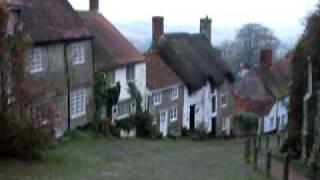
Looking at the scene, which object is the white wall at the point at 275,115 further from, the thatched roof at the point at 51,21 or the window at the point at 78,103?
the thatched roof at the point at 51,21

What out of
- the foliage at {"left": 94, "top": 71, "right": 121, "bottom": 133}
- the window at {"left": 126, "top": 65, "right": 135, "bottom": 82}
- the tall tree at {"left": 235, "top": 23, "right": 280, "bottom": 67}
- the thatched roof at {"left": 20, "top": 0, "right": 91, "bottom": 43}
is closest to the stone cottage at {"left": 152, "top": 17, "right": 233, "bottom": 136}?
the window at {"left": 126, "top": 65, "right": 135, "bottom": 82}

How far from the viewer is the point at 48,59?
36.3 m

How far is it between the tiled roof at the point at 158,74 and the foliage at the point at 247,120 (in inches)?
501

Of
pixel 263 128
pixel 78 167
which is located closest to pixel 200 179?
pixel 78 167

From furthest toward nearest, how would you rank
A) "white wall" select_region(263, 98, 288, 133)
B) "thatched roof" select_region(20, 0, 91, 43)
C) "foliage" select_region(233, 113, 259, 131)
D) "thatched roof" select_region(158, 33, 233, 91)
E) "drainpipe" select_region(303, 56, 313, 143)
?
"white wall" select_region(263, 98, 288, 133), "foliage" select_region(233, 113, 259, 131), "thatched roof" select_region(158, 33, 233, 91), "thatched roof" select_region(20, 0, 91, 43), "drainpipe" select_region(303, 56, 313, 143)

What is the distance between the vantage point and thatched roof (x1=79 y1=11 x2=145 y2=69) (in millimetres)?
44594

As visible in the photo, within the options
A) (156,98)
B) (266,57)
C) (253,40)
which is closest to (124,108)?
(156,98)

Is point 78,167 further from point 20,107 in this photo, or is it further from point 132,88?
point 132,88

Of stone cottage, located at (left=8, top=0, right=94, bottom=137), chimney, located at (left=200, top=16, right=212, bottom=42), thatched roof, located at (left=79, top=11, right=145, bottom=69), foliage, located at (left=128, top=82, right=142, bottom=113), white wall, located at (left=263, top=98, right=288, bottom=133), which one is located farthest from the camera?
white wall, located at (left=263, top=98, right=288, bottom=133)

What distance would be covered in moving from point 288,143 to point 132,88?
626 inches

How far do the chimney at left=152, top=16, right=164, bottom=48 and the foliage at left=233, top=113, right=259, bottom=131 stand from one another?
1369 centimetres

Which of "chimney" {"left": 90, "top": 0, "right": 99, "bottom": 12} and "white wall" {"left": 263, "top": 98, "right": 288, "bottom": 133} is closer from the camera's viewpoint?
"chimney" {"left": 90, "top": 0, "right": 99, "bottom": 12}

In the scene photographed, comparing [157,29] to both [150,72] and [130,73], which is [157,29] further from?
[130,73]

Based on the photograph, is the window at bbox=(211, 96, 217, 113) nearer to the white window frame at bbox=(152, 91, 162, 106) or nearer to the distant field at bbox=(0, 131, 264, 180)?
the white window frame at bbox=(152, 91, 162, 106)
